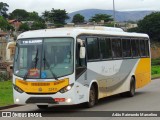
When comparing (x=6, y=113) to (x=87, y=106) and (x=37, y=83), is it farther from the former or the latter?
(x=87, y=106)

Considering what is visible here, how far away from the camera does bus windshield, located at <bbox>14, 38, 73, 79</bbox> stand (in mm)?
14469

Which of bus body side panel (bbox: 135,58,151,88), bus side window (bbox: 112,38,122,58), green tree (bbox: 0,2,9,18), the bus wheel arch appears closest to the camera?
the bus wheel arch

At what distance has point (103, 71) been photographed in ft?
56.9

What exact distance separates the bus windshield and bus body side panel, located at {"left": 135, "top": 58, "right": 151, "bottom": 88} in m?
7.22

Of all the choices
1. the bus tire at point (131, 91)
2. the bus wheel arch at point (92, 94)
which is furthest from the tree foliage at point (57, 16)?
the bus wheel arch at point (92, 94)

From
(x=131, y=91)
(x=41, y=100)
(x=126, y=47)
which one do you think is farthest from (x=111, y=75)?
(x=41, y=100)

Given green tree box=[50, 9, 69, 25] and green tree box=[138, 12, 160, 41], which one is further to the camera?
green tree box=[50, 9, 69, 25]

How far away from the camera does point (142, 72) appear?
22.3 meters

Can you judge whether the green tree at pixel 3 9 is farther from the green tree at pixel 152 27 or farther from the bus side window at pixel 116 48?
the bus side window at pixel 116 48

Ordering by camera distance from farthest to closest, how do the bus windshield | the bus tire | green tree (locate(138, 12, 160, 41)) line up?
green tree (locate(138, 12, 160, 41)) → the bus tire → the bus windshield

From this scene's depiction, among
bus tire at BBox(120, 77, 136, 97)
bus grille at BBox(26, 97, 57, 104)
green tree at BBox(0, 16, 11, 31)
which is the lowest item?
green tree at BBox(0, 16, 11, 31)

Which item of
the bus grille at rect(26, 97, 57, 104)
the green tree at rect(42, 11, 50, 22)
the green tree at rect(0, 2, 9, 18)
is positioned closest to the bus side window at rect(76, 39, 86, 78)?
the bus grille at rect(26, 97, 57, 104)

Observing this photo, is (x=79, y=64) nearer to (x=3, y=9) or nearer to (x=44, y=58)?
(x=44, y=58)

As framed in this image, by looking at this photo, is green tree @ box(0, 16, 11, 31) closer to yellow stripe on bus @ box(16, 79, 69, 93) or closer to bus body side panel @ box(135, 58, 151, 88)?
bus body side panel @ box(135, 58, 151, 88)
